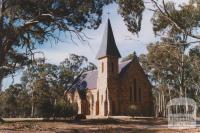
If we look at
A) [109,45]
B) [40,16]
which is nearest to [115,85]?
[109,45]

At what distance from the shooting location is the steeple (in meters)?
56.1

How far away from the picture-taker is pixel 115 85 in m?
56.8

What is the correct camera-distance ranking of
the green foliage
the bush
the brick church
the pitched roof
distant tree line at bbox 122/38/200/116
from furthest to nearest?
the pitched roof < the brick church < the bush < distant tree line at bbox 122/38/200/116 < the green foliage

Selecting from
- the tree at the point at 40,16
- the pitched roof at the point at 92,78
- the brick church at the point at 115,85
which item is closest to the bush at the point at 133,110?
the brick church at the point at 115,85

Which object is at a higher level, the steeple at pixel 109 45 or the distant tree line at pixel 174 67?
the steeple at pixel 109 45

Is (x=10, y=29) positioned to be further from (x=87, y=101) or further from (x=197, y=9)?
(x=87, y=101)

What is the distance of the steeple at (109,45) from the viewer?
56.1 metres

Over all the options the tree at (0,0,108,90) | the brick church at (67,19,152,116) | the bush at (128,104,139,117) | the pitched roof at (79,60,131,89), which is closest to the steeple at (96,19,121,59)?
the brick church at (67,19,152,116)

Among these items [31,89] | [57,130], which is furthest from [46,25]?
[31,89]

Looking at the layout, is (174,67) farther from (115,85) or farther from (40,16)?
(40,16)

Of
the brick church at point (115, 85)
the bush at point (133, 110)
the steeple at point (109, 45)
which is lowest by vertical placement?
the bush at point (133, 110)

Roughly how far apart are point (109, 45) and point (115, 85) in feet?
20.5

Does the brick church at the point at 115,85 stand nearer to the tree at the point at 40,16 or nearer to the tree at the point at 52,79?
the tree at the point at 52,79

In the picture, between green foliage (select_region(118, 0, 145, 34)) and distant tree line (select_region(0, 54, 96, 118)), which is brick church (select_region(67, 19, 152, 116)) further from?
green foliage (select_region(118, 0, 145, 34))
